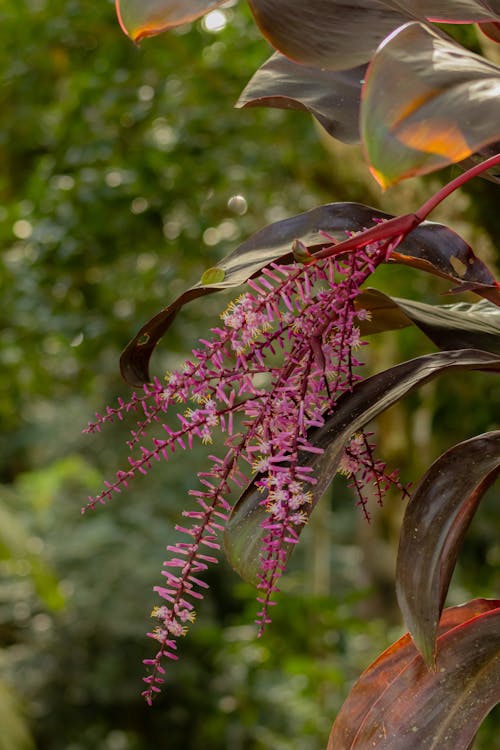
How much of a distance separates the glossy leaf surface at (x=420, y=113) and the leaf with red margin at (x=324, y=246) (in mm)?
146

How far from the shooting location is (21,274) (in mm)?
1718

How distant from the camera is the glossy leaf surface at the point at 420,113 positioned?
297 mm

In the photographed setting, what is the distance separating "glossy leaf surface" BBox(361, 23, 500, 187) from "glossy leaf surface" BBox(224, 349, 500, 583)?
0.53 ft

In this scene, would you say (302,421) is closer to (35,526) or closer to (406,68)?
(406,68)

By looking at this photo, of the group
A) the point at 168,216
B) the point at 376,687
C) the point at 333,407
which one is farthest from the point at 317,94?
the point at 168,216

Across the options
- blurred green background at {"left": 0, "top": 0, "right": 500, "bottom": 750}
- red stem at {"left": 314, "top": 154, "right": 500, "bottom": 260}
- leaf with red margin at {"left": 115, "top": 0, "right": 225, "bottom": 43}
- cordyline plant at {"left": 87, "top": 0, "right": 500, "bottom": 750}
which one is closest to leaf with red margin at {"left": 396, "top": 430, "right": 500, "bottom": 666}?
cordyline plant at {"left": 87, "top": 0, "right": 500, "bottom": 750}

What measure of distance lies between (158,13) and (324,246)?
6.0 inches

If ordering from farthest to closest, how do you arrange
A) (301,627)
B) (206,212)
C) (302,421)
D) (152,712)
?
(152,712) < (301,627) < (206,212) < (302,421)

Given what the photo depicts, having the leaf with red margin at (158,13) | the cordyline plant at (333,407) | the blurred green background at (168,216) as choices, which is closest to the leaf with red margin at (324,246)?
the cordyline plant at (333,407)

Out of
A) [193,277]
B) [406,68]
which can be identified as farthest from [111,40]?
[406,68]

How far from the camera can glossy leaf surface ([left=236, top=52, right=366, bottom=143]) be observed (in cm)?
54

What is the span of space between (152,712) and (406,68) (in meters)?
4.27

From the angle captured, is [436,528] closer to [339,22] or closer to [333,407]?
[333,407]

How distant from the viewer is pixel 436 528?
1.49 ft
